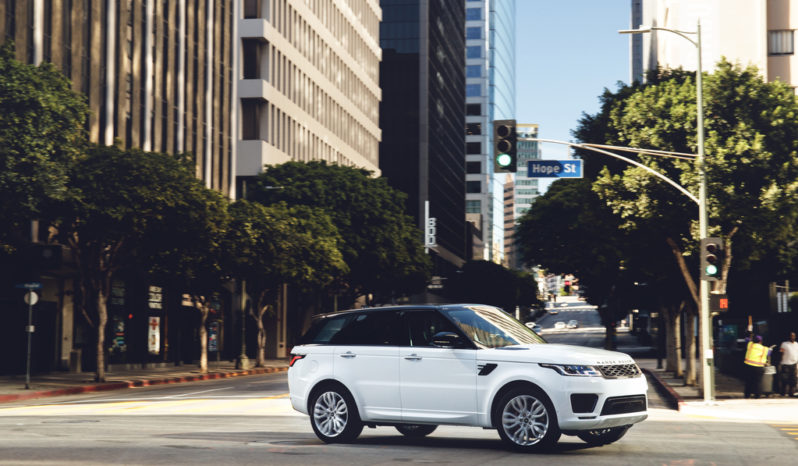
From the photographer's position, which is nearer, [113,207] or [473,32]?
[113,207]

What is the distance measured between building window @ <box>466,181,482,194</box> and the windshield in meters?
166

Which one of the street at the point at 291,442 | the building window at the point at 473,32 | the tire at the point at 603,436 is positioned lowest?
the street at the point at 291,442

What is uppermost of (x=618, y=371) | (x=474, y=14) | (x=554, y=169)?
(x=474, y=14)

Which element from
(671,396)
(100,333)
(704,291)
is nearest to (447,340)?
(704,291)

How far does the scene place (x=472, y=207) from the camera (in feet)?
589

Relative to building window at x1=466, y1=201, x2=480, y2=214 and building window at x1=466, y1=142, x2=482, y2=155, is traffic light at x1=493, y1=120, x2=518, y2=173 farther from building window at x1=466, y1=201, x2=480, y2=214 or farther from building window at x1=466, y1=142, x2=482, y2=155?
building window at x1=466, y1=142, x2=482, y2=155

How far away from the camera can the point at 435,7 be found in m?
125

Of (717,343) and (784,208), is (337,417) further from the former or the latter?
(717,343)

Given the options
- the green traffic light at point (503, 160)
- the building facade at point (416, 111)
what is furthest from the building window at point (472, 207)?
the green traffic light at point (503, 160)

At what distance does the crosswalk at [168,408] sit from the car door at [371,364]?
6.78 meters

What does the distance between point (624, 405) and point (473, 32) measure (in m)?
178

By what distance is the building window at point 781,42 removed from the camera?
4741 cm

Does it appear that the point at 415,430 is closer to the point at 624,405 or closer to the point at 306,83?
the point at 624,405

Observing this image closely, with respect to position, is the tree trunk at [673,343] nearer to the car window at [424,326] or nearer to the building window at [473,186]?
the car window at [424,326]
